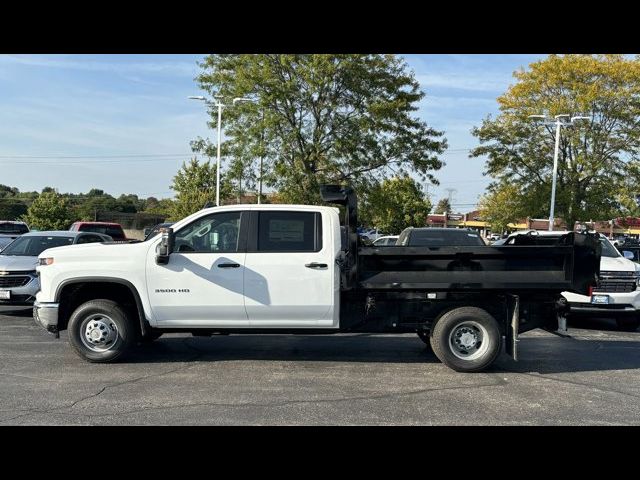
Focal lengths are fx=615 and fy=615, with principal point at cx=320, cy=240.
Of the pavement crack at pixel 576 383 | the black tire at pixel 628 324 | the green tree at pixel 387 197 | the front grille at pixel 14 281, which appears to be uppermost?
the green tree at pixel 387 197

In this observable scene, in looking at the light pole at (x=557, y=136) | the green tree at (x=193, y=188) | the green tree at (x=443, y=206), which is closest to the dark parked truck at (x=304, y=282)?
the light pole at (x=557, y=136)

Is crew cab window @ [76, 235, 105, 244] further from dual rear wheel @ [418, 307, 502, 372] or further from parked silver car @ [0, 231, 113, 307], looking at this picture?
dual rear wheel @ [418, 307, 502, 372]

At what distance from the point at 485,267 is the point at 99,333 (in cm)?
479

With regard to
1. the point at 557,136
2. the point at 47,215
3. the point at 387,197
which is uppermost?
the point at 557,136

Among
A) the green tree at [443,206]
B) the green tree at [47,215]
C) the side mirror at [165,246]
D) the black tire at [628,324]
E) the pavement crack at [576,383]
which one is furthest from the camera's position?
the green tree at [443,206]

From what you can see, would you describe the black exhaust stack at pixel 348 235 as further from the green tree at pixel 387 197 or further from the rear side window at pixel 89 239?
the green tree at pixel 387 197

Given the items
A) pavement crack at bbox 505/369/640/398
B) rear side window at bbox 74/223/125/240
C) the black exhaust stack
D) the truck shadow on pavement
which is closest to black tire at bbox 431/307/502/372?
the truck shadow on pavement

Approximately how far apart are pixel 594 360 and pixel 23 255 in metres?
10.4

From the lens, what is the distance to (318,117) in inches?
954

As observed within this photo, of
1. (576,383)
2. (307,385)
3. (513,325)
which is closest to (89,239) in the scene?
(307,385)

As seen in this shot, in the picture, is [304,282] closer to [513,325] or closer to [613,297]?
[513,325]

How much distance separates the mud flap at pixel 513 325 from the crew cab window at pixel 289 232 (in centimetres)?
245

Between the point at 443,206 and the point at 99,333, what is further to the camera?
the point at 443,206

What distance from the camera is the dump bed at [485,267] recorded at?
7.38m
